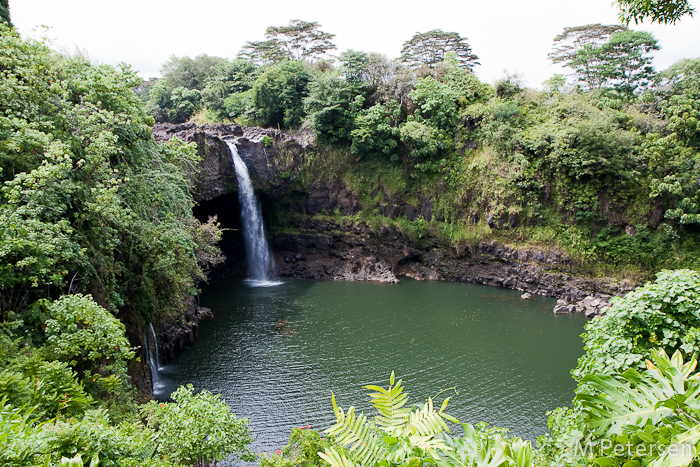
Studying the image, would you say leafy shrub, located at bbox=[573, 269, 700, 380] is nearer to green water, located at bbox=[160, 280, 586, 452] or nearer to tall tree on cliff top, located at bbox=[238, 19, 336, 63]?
green water, located at bbox=[160, 280, 586, 452]

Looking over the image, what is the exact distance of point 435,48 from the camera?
35.9 metres

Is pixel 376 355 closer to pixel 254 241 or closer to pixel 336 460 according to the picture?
pixel 336 460

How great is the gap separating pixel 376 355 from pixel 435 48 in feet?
93.9

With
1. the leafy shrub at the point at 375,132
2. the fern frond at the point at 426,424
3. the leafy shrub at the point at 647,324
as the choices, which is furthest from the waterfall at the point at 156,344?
the leafy shrub at the point at 375,132

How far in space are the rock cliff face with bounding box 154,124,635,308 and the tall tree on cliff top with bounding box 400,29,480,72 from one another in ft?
44.6

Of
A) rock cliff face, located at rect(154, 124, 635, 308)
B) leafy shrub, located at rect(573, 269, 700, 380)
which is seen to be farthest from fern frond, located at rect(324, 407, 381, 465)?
rock cliff face, located at rect(154, 124, 635, 308)

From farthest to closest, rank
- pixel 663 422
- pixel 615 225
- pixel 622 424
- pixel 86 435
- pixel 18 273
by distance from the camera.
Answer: pixel 615 225, pixel 18 273, pixel 86 435, pixel 622 424, pixel 663 422

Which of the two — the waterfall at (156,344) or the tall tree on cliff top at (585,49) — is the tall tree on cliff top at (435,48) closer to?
the tall tree on cliff top at (585,49)

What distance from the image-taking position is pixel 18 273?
7.96 metres

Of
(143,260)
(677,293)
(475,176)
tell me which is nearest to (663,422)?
(677,293)

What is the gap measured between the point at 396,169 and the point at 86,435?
25697mm

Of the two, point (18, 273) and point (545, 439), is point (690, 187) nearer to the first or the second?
point (545, 439)

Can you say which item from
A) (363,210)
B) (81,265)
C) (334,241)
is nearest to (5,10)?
(81,265)

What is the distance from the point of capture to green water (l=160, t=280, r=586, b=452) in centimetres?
1246
